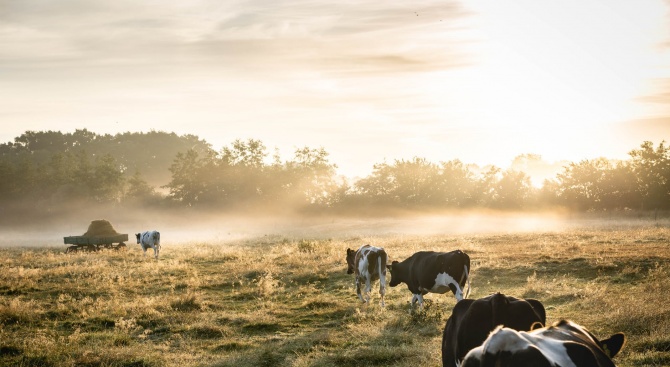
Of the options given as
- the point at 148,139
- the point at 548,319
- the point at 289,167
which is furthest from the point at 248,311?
the point at 148,139

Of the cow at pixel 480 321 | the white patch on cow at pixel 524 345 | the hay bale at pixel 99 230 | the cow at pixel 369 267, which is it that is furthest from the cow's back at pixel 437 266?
the hay bale at pixel 99 230

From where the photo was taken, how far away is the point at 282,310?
15281 mm

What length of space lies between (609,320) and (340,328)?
6.10m

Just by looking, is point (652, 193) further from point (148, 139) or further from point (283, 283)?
point (148, 139)

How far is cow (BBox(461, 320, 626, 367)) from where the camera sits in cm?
440

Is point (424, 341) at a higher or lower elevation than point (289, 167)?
lower

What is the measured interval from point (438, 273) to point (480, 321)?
7084 mm

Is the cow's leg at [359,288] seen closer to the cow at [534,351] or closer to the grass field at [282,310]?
the grass field at [282,310]

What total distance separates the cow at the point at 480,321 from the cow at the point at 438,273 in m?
6.20

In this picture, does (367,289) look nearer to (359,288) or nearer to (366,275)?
(359,288)

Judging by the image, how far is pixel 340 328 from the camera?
13.1 m

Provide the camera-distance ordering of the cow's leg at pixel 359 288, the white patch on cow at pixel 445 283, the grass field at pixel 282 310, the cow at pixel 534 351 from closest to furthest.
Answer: the cow at pixel 534 351 < the grass field at pixel 282 310 < the white patch on cow at pixel 445 283 < the cow's leg at pixel 359 288

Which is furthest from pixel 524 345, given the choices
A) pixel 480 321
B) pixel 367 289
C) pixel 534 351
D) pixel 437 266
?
pixel 367 289

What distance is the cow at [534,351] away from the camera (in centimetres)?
440
